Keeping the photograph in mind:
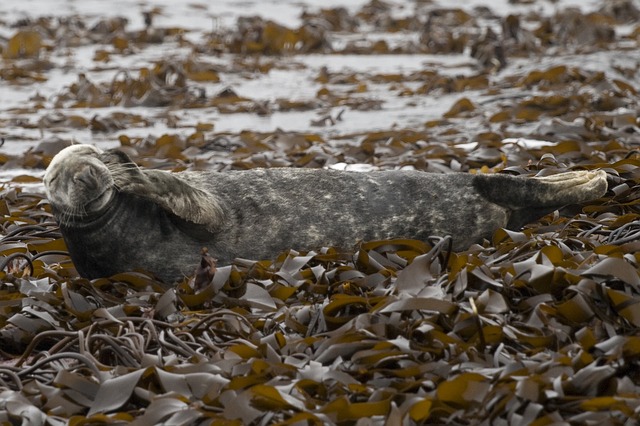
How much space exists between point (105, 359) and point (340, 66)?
9445mm

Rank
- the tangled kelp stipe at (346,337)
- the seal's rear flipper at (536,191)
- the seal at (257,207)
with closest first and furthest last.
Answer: the tangled kelp stipe at (346,337)
the seal at (257,207)
the seal's rear flipper at (536,191)

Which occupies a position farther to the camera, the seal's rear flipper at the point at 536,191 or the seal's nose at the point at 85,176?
the seal's rear flipper at the point at 536,191

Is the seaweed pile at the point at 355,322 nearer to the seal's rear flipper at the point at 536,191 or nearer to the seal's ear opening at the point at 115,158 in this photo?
the seal's rear flipper at the point at 536,191

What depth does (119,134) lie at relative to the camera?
29.9ft

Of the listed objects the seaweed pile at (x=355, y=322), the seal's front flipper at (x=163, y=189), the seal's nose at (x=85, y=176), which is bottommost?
the seaweed pile at (x=355, y=322)

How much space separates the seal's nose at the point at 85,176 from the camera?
421cm

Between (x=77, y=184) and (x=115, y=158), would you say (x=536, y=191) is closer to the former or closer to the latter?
(x=115, y=158)

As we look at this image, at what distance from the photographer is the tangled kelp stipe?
10.1 ft

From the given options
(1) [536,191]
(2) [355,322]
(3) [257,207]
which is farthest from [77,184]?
(1) [536,191]

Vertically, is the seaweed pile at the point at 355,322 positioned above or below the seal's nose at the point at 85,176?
below

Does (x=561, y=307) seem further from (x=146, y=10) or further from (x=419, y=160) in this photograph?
(x=146, y=10)

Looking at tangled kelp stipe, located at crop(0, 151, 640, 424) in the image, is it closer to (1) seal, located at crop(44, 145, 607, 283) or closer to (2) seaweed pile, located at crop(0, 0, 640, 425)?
(2) seaweed pile, located at crop(0, 0, 640, 425)

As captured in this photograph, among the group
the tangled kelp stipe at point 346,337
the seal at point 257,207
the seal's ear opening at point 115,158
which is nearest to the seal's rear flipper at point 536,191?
the seal at point 257,207

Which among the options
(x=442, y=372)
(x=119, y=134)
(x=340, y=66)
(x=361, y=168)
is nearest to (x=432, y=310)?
(x=442, y=372)
